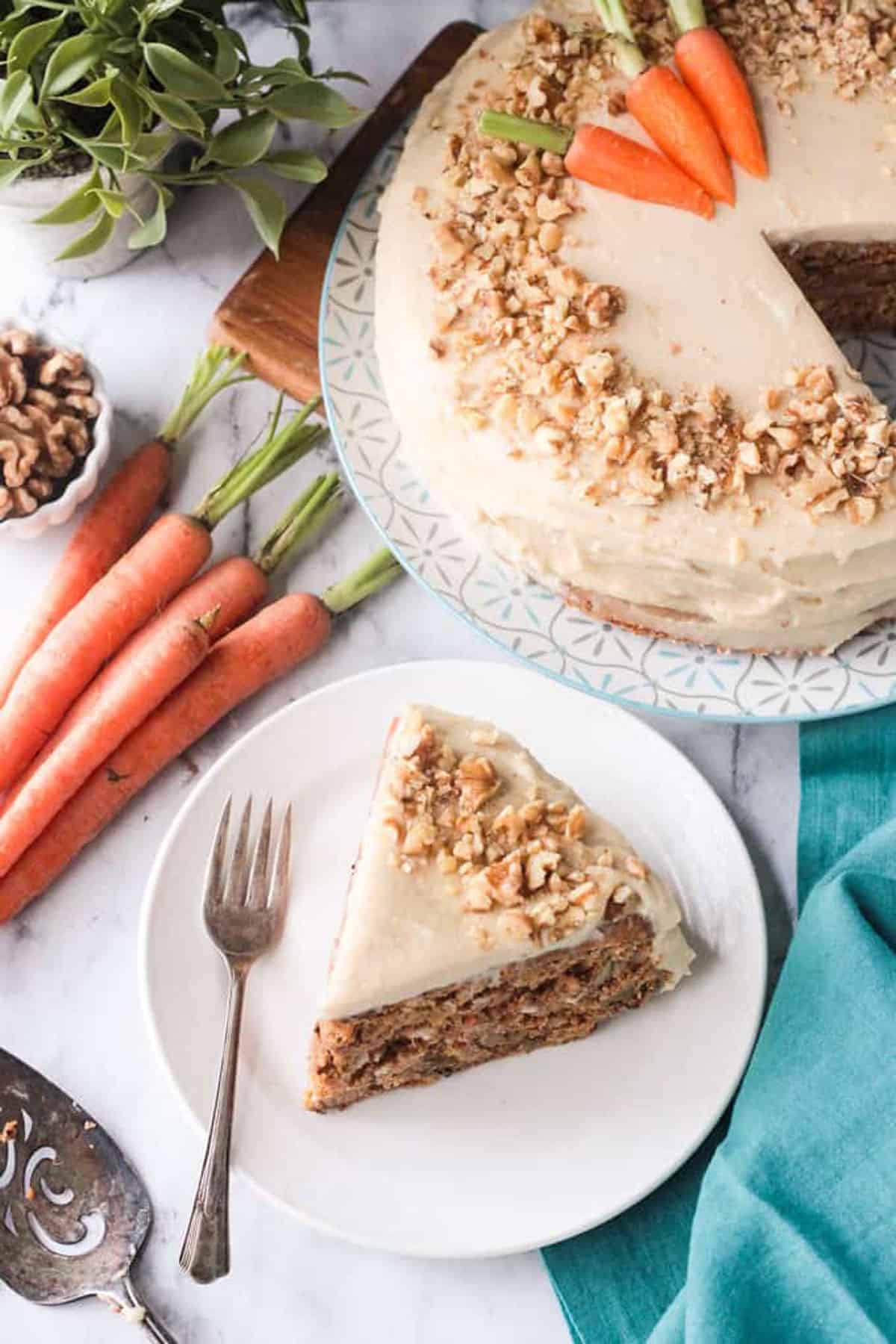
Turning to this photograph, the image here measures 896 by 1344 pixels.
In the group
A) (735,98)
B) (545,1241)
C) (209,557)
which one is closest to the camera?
(545,1241)

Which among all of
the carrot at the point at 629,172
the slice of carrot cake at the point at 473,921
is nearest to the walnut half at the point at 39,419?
the slice of carrot cake at the point at 473,921

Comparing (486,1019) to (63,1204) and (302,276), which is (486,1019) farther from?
(302,276)

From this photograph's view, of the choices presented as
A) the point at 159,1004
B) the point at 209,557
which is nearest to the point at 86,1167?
the point at 159,1004

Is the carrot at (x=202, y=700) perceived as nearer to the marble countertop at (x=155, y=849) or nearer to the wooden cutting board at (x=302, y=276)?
the marble countertop at (x=155, y=849)

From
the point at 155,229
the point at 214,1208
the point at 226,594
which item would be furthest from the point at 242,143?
the point at 214,1208

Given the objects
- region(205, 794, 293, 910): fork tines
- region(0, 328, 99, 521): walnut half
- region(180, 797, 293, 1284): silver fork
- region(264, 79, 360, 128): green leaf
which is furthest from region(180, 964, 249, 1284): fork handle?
region(264, 79, 360, 128): green leaf

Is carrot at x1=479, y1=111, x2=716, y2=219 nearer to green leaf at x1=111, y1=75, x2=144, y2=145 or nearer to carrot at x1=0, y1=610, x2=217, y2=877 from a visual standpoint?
green leaf at x1=111, y1=75, x2=144, y2=145

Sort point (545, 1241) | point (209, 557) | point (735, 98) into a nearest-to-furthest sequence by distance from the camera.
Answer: point (545, 1241) → point (735, 98) → point (209, 557)

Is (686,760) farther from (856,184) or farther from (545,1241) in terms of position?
(856,184)
